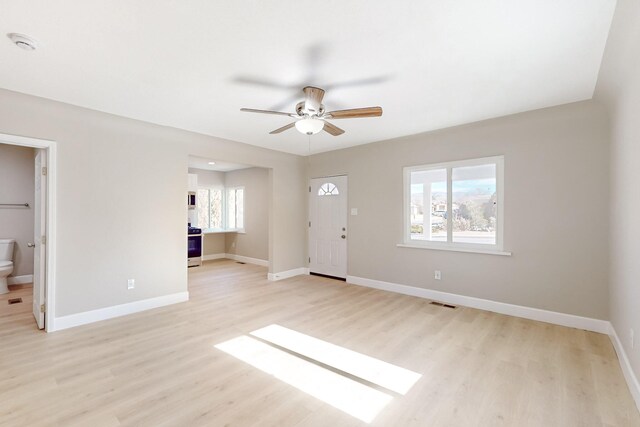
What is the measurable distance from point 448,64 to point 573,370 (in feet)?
9.15

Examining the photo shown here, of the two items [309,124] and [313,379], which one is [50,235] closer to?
[309,124]

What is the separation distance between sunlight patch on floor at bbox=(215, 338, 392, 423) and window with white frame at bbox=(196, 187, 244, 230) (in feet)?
17.6

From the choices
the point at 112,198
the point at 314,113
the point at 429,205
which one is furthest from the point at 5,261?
the point at 429,205

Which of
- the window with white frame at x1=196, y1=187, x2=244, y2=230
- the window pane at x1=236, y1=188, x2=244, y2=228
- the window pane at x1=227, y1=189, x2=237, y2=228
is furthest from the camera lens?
the window pane at x1=227, y1=189, x2=237, y2=228

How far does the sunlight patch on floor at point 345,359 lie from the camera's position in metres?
2.32

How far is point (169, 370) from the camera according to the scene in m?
2.45

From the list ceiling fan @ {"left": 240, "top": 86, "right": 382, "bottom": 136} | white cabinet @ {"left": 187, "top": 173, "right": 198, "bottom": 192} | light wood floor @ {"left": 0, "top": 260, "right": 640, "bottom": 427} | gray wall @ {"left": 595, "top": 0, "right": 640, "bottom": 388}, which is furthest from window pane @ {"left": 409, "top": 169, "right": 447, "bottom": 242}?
white cabinet @ {"left": 187, "top": 173, "right": 198, "bottom": 192}

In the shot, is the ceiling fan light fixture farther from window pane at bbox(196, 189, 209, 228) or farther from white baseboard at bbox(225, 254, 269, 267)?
window pane at bbox(196, 189, 209, 228)

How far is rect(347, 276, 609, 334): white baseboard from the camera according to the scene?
326 centimetres

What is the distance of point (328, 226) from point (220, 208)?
13.2ft

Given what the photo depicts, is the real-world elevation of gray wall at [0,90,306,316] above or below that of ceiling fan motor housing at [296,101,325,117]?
below

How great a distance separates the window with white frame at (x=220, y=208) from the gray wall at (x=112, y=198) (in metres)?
3.48

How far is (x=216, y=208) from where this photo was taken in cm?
840

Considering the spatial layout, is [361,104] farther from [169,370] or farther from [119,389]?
[119,389]
